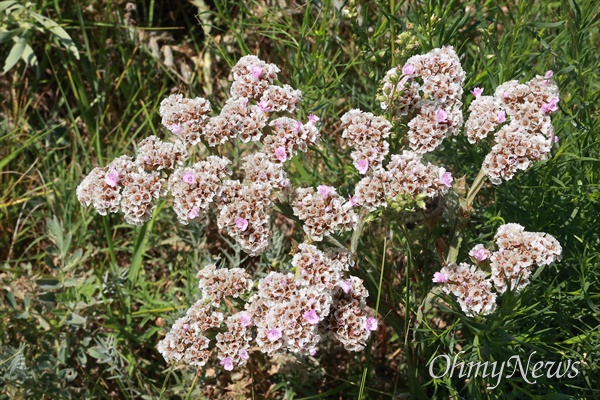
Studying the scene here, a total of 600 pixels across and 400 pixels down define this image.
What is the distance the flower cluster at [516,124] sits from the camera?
229cm

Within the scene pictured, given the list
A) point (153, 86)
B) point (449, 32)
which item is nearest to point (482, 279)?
point (449, 32)

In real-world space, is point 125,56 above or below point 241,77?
below

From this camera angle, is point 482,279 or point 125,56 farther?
point 125,56

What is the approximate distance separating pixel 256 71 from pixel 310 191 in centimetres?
50

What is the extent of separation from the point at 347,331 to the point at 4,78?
290cm

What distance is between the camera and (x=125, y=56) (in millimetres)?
4164

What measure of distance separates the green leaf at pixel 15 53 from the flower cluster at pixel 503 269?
8.33ft

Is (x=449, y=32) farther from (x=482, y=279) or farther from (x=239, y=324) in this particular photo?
(x=239, y=324)

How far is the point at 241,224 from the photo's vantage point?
7.29 ft

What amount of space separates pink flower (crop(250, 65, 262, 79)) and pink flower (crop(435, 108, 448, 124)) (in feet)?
2.07

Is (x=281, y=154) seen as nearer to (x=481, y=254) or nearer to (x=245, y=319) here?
(x=245, y=319)

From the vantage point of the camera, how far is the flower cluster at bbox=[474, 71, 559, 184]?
2287 mm

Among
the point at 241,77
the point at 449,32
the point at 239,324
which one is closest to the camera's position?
the point at 239,324

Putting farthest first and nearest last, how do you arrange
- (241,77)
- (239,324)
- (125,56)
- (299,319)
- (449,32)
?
1. (125,56)
2. (449,32)
3. (241,77)
4. (239,324)
5. (299,319)
